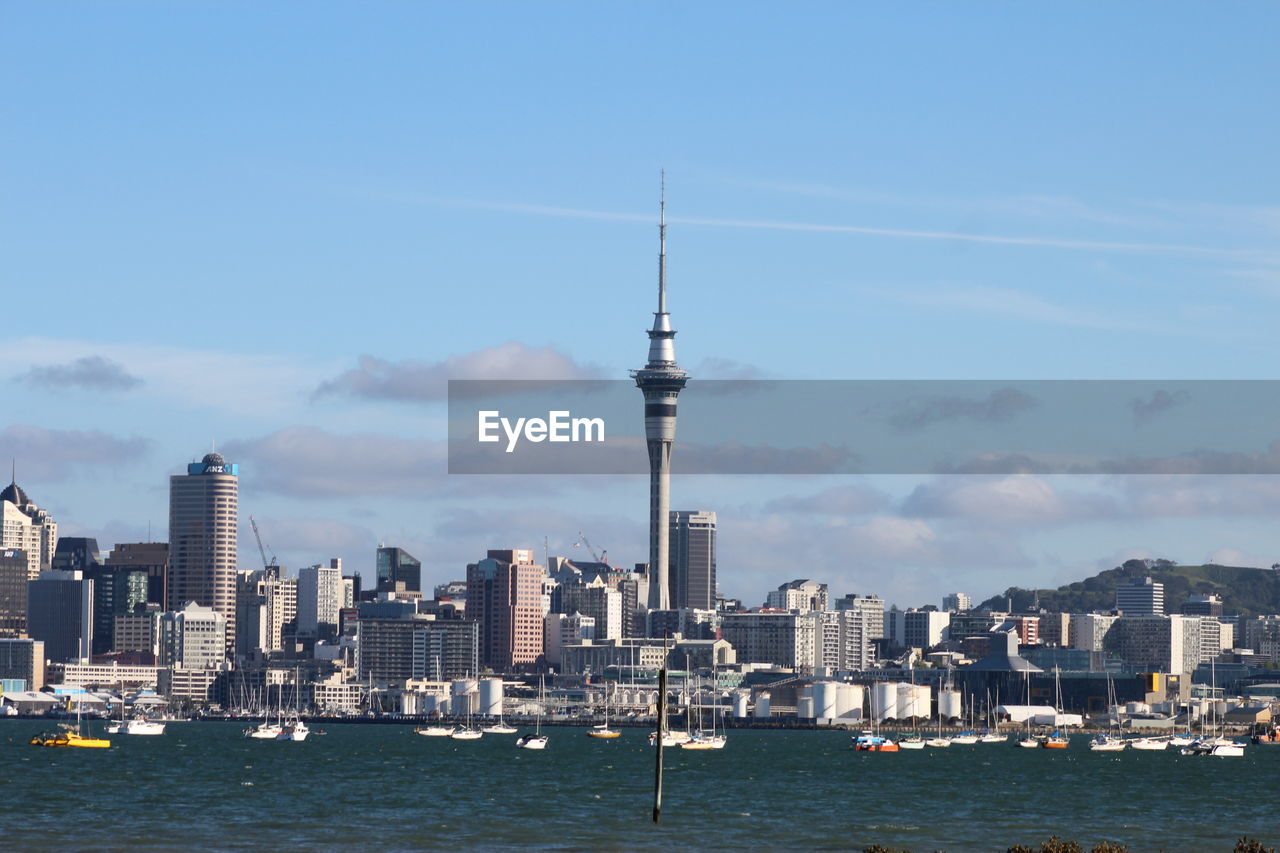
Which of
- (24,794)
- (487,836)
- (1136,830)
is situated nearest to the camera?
(487,836)

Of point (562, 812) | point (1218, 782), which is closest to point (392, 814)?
point (562, 812)

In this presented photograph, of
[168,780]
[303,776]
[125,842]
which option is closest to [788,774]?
[303,776]

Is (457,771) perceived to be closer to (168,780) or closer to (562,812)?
(168,780)

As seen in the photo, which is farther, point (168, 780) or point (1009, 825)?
point (168, 780)

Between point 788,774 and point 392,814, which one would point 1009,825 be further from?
point 788,774

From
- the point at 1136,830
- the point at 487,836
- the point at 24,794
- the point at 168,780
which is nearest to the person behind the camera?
the point at 487,836

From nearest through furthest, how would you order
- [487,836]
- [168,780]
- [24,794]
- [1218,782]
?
[487,836] < [24,794] < [168,780] < [1218,782]
